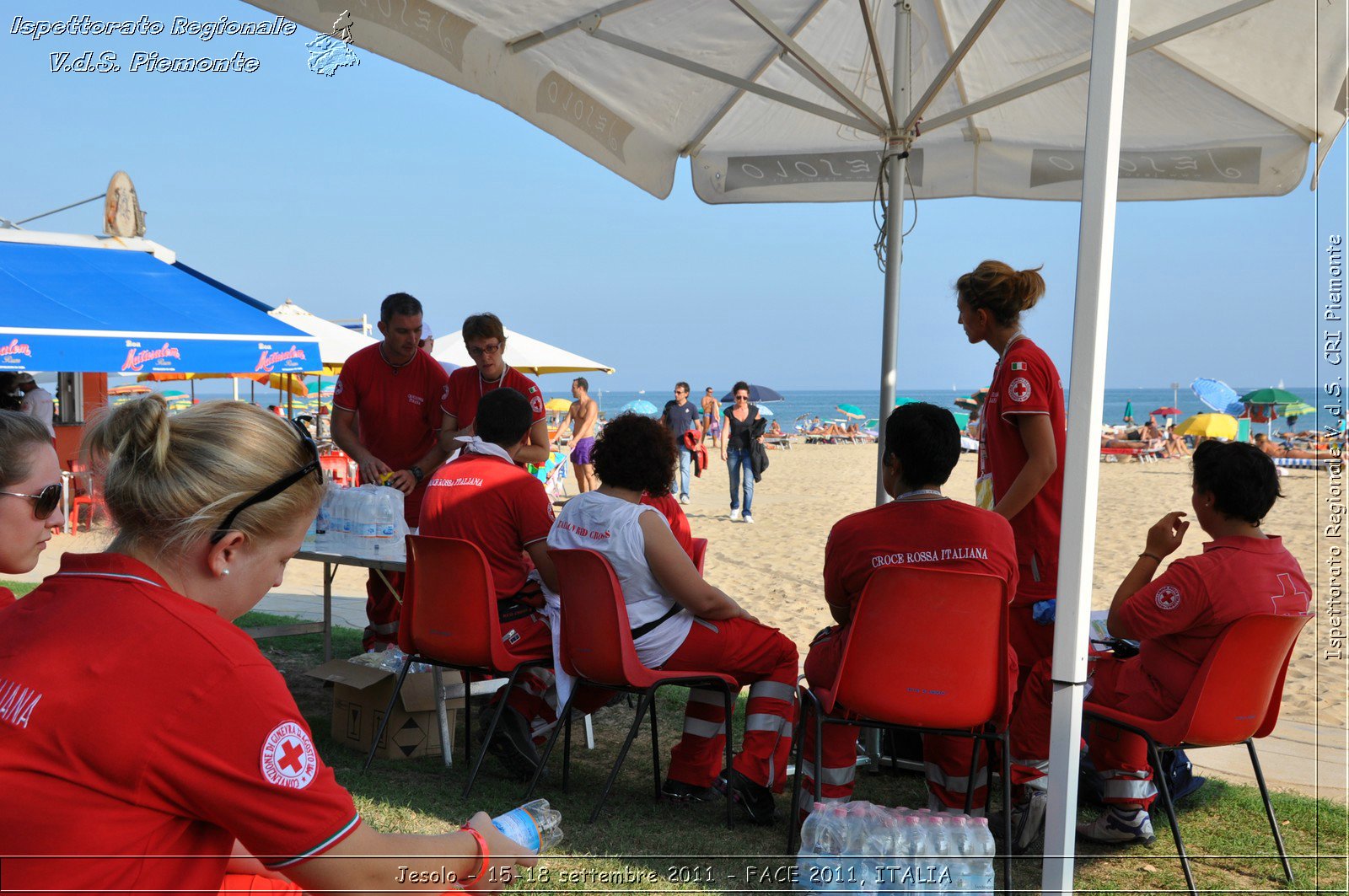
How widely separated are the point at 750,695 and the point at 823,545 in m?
8.05

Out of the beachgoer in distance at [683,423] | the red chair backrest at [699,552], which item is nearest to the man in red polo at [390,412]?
the red chair backrest at [699,552]

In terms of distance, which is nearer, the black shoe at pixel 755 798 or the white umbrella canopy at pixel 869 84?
the black shoe at pixel 755 798

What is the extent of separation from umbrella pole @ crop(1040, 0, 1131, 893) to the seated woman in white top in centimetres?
145

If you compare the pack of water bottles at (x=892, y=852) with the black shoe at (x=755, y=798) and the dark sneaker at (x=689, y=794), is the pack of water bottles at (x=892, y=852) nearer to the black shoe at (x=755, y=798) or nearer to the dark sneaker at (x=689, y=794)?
the black shoe at (x=755, y=798)

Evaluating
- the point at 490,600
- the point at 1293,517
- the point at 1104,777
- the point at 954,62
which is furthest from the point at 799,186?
the point at 1293,517

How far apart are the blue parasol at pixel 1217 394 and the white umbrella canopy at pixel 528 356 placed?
2049cm

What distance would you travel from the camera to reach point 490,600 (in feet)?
12.4

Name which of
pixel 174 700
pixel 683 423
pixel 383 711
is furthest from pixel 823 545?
pixel 174 700

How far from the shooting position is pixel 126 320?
8.91 meters

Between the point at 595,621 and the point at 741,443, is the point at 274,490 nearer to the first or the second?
the point at 595,621

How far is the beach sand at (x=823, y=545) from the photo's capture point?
586cm

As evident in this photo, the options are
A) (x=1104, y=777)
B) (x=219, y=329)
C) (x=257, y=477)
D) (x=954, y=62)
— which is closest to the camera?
(x=257, y=477)

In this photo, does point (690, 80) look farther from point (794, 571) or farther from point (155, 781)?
point (794, 571)

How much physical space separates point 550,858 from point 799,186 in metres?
3.65
